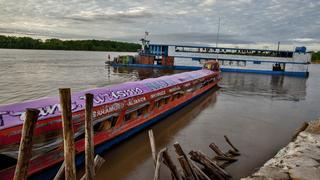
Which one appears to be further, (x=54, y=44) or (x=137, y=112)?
(x=54, y=44)

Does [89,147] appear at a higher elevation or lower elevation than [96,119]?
higher

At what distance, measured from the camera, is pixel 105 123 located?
11211 millimetres

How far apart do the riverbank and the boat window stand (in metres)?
6.04

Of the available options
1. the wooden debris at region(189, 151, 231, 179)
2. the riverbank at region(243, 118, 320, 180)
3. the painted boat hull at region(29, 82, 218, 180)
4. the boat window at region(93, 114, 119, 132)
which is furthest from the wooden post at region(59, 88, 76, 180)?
→ the boat window at region(93, 114, 119, 132)

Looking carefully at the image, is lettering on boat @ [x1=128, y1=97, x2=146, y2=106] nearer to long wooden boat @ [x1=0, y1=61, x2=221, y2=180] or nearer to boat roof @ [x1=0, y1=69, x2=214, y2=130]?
long wooden boat @ [x1=0, y1=61, x2=221, y2=180]

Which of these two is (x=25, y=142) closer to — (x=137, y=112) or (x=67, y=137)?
(x=67, y=137)

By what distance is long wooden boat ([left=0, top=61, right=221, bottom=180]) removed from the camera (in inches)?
301

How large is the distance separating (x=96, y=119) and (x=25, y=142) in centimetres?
Result: 557

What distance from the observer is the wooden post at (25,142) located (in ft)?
15.9

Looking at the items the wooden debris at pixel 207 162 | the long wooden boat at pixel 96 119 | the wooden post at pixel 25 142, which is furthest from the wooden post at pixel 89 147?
the wooden debris at pixel 207 162

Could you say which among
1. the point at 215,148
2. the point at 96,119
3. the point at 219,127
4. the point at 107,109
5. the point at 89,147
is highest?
the point at 89,147

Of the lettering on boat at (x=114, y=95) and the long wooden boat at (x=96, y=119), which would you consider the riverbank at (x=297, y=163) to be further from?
the lettering on boat at (x=114, y=95)

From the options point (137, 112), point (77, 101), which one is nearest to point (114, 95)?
point (137, 112)

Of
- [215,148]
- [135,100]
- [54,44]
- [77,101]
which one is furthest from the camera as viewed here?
[54,44]
